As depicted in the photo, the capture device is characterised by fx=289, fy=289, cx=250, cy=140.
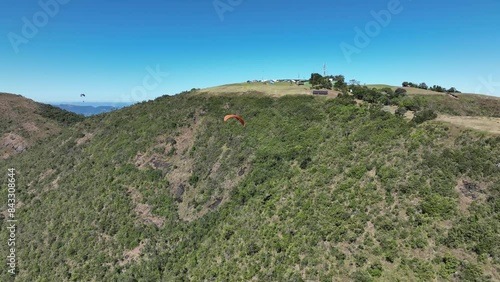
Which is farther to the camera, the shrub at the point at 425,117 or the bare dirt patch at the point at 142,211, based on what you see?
the bare dirt patch at the point at 142,211

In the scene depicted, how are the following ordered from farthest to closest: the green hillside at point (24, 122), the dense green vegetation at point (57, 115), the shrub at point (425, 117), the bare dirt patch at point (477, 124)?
the dense green vegetation at point (57, 115) < the green hillside at point (24, 122) < the shrub at point (425, 117) < the bare dirt patch at point (477, 124)

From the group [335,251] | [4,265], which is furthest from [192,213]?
[4,265]

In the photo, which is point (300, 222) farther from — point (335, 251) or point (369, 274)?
point (369, 274)

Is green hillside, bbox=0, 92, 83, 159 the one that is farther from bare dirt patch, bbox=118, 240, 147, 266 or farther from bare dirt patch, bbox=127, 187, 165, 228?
bare dirt patch, bbox=118, 240, 147, 266

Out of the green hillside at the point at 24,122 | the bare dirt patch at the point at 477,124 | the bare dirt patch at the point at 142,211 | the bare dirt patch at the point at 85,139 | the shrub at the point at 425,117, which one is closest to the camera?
the bare dirt patch at the point at 477,124

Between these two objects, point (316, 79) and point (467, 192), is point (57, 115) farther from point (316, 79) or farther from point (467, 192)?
point (467, 192)

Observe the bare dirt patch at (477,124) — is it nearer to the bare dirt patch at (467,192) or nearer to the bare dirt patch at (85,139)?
the bare dirt patch at (467,192)

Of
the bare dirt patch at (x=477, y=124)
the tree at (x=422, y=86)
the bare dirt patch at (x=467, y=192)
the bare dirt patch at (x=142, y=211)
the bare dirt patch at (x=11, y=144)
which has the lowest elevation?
the bare dirt patch at (x=142, y=211)

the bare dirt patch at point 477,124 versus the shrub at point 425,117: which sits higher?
the shrub at point 425,117

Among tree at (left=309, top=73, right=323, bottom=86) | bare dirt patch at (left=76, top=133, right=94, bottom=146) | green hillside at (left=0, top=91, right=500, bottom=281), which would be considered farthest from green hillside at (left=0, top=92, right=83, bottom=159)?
tree at (left=309, top=73, right=323, bottom=86)

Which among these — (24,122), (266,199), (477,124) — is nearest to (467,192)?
(477,124)

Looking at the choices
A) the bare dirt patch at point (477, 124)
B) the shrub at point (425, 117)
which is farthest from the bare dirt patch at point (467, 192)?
the shrub at point (425, 117)
